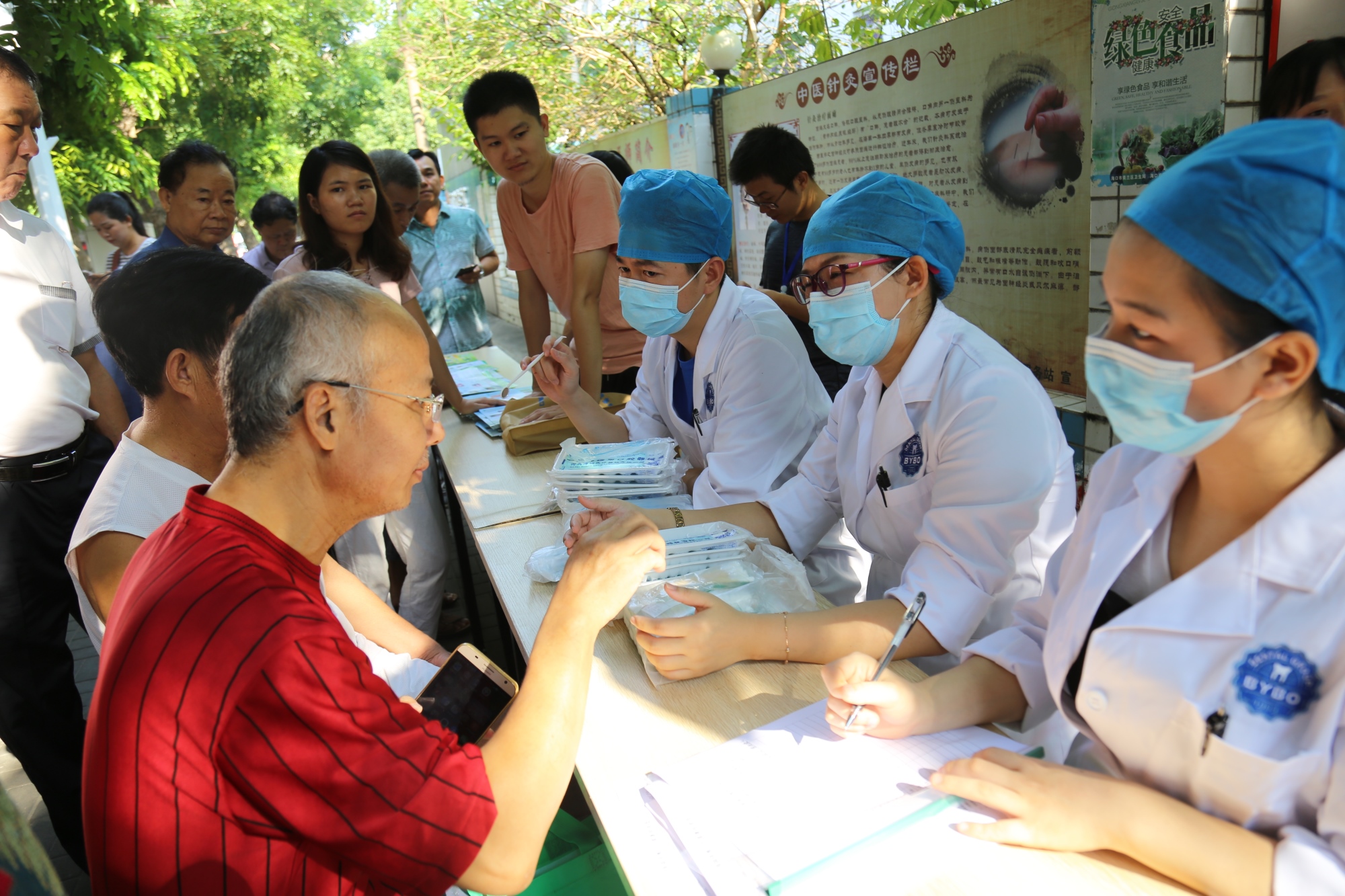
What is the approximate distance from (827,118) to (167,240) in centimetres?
375

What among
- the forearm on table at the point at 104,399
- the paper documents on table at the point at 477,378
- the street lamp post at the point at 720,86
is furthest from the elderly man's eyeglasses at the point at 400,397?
the street lamp post at the point at 720,86

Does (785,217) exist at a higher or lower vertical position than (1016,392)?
higher

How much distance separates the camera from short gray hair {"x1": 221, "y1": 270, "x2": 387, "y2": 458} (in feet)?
4.10

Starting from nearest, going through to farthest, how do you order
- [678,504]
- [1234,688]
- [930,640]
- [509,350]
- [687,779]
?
[1234,688]
[687,779]
[930,640]
[678,504]
[509,350]

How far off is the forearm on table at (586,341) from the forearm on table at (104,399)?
1738 mm

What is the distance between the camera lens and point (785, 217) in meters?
4.05

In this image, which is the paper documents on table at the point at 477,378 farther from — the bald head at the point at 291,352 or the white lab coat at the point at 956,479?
the bald head at the point at 291,352

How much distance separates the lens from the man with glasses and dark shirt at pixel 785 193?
3.84m

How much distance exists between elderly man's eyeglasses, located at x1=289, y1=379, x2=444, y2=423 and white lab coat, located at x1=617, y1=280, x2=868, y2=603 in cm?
111

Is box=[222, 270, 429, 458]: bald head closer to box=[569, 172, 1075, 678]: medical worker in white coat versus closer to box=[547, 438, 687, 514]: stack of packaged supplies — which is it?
box=[569, 172, 1075, 678]: medical worker in white coat

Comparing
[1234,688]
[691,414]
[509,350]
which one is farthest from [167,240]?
[509,350]

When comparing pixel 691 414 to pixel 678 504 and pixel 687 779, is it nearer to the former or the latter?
pixel 678 504

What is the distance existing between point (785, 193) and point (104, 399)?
2996 millimetres

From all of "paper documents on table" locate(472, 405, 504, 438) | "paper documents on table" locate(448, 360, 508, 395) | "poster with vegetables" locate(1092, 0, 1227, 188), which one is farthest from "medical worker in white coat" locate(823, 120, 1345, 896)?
"paper documents on table" locate(448, 360, 508, 395)
